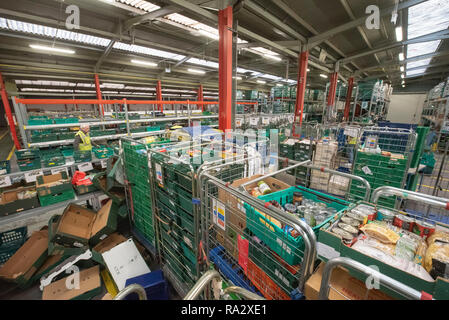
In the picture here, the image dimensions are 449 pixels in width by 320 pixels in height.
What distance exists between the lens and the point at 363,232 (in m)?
1.24

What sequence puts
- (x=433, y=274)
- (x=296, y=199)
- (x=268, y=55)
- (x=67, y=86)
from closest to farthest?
(x=433, y=274) < (x=296, y=199) < (x=268, y=55) < (x=67, y=86)

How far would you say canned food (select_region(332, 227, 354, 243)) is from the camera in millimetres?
1130

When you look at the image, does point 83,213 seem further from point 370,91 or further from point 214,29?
point 370,91

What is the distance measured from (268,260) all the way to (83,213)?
3.46 meters

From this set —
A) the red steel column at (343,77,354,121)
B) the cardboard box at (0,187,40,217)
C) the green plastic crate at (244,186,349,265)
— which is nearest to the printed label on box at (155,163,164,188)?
the green plastic crate at (244,186,349,265)

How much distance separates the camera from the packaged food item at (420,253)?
3.36ft

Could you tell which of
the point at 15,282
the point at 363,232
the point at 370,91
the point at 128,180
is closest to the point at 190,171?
the point at 363,232

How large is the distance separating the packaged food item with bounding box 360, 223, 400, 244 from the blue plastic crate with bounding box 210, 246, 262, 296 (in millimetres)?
1008

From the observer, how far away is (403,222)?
1340 mm

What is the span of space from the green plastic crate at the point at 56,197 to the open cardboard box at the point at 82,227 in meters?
0.15

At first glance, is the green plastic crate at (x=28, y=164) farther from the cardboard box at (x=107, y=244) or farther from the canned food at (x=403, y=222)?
the canned food at (x=403, y=222)

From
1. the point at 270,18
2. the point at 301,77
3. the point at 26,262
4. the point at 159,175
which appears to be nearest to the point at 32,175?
the point at 26,262

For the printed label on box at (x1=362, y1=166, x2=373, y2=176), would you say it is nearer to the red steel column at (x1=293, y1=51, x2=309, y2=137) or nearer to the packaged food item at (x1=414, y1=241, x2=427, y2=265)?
the packaged food item at (x1=414, y1=241, x2=427, y2=265)

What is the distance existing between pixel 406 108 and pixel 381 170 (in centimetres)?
2068
